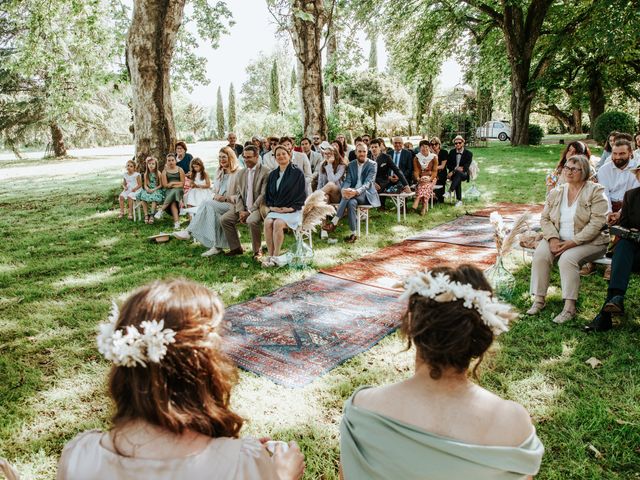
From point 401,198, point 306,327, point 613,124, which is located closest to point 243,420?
point 306,327

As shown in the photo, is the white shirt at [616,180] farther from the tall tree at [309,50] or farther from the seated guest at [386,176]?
the tall tree at [309,50]

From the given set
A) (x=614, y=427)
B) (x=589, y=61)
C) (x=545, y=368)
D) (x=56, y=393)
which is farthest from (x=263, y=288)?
(x=589, y=61)

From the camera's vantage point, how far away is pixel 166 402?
49.9 inches

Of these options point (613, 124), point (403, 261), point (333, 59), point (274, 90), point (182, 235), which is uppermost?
point (274, 90)

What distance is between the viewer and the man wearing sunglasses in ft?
33.5

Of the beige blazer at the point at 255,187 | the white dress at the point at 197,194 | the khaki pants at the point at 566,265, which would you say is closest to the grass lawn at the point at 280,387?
the khaki pants at the point at 566,265

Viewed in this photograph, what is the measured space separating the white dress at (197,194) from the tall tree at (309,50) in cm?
357

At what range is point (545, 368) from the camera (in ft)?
11.4

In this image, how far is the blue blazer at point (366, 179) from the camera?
7855 mm

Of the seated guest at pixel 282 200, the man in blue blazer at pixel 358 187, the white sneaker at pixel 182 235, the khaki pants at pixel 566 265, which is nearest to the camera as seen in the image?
the khaki pants at pixel 566 265

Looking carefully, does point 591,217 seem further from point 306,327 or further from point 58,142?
point 58,142

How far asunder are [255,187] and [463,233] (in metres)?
3.72

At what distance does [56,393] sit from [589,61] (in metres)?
26.6

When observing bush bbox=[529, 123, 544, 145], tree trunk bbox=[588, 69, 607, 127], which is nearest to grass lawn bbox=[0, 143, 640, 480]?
bush bbox=[529, 123, 544, 145]
